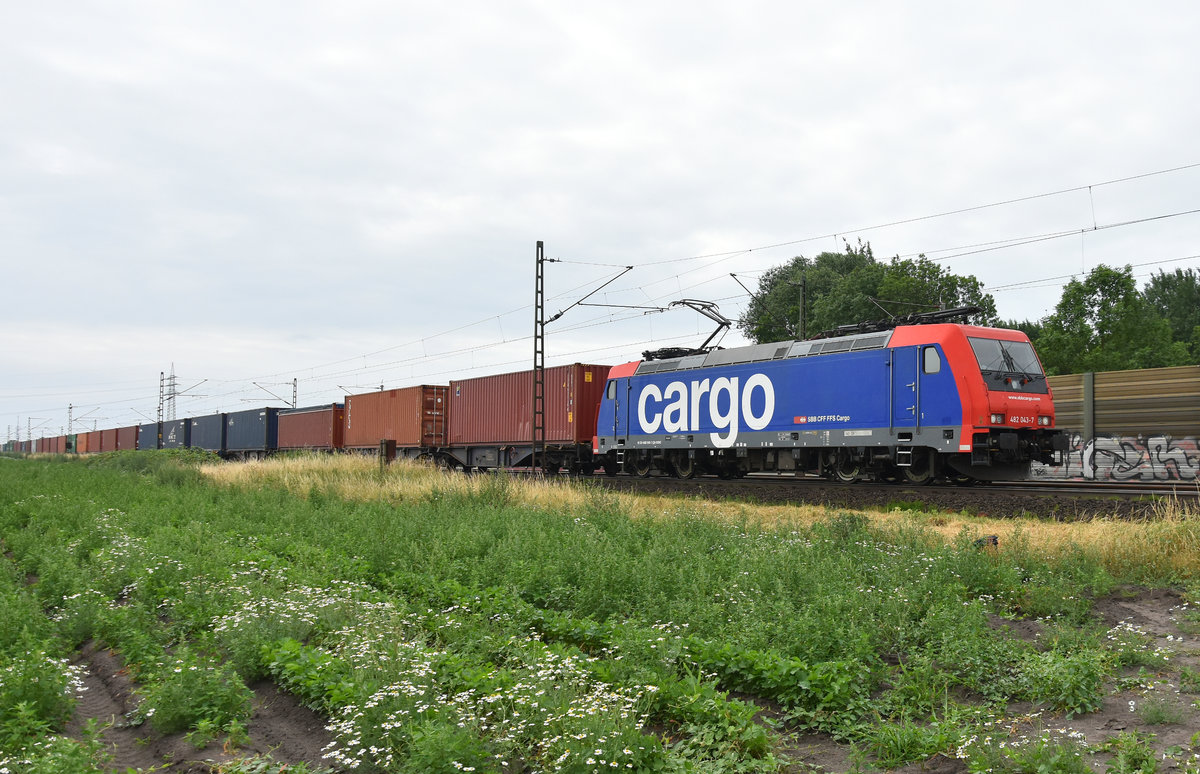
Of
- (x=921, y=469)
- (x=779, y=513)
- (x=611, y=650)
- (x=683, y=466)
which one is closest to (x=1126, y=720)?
(x=611, y=650)

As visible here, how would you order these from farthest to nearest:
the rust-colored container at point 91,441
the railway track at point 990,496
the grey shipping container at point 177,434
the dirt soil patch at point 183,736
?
the rust-colored container at point 91,441 < the grey shipping container at point 177,434 < the railway track at point 990,496 < the dirt soil patch at point 183,736

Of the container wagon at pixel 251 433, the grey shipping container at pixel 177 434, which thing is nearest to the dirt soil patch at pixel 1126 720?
the container wagon at pixel 251 433

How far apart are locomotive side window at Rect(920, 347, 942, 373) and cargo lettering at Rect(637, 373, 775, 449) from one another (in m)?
4.06

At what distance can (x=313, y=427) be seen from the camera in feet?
133

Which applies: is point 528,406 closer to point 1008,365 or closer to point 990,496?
point 1008,365

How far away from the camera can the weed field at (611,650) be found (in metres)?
4.62

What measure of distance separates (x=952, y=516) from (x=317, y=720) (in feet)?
38.2

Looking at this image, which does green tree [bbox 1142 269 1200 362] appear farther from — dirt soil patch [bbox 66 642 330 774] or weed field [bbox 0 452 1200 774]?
dirt soil patch [bbox 66 642 330 774]

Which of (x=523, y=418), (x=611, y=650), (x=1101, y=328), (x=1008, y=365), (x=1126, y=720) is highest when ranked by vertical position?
(x=1101, y=328)

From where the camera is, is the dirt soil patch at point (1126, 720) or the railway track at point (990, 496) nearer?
the dirt soil patch at point (1126, 720)

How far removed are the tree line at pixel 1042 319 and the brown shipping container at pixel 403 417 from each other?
15.0 metres

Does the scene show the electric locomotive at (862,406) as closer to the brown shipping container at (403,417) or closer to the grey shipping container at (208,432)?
the brown shipping container at (403,417)

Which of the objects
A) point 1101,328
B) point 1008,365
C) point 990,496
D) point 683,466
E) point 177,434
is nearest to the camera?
point 990,496

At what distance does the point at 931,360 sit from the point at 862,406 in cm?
191
